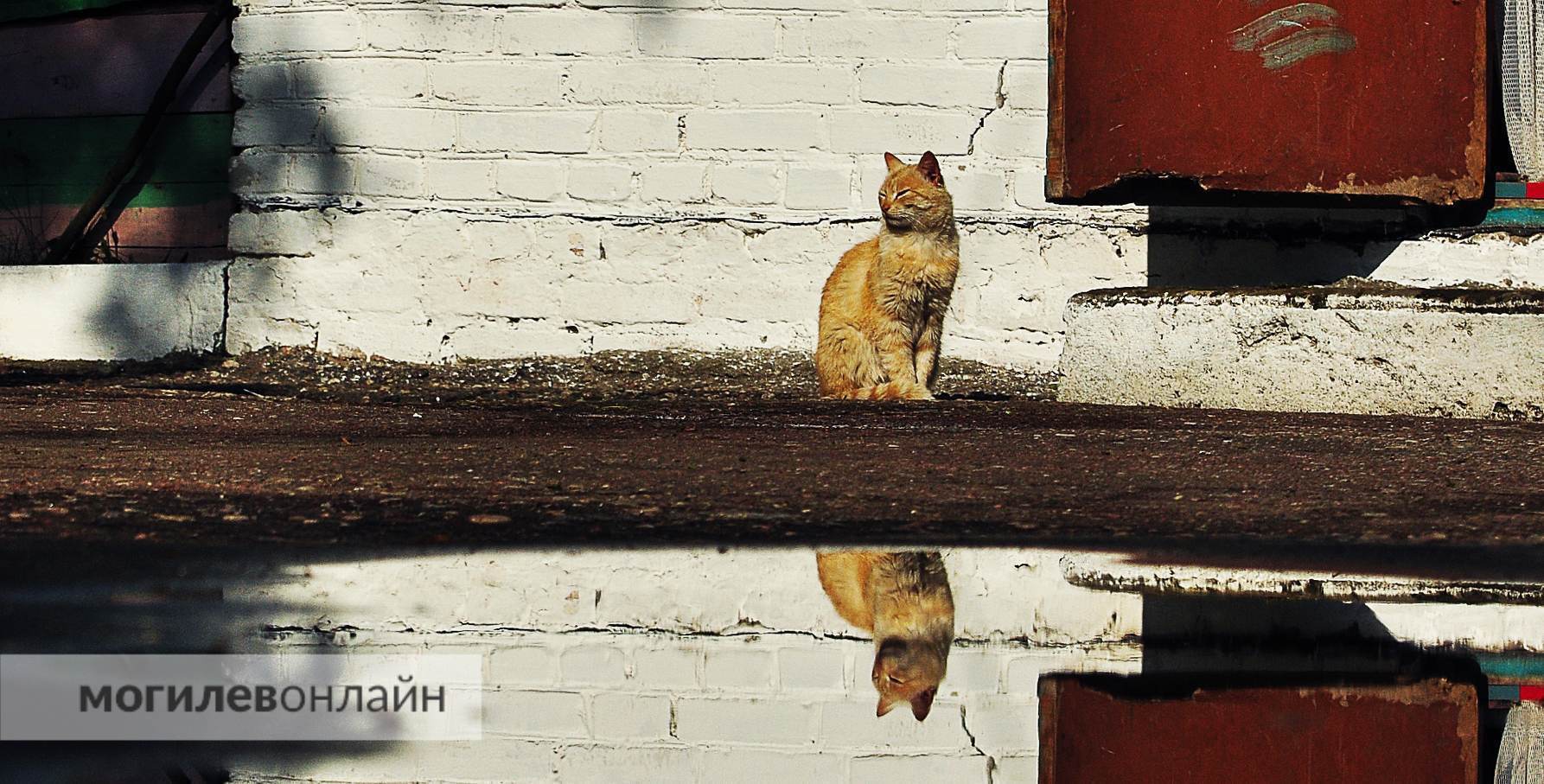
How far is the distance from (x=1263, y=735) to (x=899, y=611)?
0.52 meters

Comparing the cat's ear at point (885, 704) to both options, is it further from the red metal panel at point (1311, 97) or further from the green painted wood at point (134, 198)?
the green painted wood at point (134, 198)

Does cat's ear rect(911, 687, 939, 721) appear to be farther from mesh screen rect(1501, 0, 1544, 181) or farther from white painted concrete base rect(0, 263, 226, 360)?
white painted concrete base rect(0, 263, 226, 360)

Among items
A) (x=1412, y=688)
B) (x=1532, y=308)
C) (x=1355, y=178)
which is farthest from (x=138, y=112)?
(x=1412, y=688)

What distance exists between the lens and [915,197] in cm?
471

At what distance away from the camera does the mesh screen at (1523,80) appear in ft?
14.4

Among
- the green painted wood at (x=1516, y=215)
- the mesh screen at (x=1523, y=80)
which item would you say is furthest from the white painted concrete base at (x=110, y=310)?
the green painted wood at (x=1516, y=215)

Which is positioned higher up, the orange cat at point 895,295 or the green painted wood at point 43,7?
the green painted wood at point 43,7

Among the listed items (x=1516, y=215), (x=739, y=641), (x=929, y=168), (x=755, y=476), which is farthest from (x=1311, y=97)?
(x=739, y=641)

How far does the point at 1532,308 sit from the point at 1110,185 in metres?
1.10

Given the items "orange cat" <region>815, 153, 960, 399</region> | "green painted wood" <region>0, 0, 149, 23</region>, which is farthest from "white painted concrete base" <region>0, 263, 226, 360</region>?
"orange cat" <region>815, 153, 960, 399</region>

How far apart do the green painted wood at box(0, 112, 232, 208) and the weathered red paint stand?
480 cm

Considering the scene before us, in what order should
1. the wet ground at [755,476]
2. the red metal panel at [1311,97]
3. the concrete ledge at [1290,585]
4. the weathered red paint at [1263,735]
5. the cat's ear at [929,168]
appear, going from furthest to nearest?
1. the cat's ear at [929,168]
2. the red metal panel at [1311,97]
3. the wet ground at [755,476]
4. the concrete ledge at [1290,585]
5. the weathered red paint at [1263,735]

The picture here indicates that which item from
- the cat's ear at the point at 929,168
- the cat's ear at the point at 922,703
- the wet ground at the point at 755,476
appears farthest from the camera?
the cat's ear at the point at 929,168

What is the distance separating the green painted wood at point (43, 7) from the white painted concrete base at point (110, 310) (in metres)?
0.97
